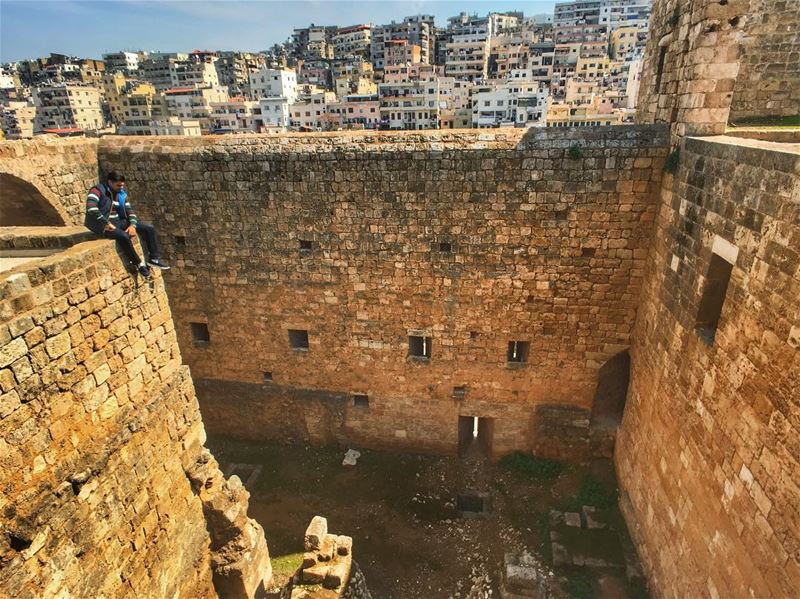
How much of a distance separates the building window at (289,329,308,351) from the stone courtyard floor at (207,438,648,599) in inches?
104

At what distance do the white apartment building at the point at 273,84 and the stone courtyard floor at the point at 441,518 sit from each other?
2802 inches

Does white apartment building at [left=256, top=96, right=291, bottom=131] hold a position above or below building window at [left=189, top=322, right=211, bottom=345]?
above

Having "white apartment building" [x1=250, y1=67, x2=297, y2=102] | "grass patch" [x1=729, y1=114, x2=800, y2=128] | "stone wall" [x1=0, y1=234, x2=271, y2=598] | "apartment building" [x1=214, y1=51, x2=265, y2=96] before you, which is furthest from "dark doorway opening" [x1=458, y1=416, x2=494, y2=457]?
"apartment building" [x1=214, y1=51, x2=265, y2=96]

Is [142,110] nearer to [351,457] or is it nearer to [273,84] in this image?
[273,84]

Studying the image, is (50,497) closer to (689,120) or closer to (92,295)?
(92,295)

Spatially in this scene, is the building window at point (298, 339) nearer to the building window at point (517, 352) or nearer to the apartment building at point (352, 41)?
the building window at point (517, 352)

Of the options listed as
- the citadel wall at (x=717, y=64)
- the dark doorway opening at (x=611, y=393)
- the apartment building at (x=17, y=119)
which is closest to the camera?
the citadel wall at (x=717, y=64)

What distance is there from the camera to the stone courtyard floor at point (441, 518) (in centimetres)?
816

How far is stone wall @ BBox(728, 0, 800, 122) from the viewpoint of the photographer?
891 cm

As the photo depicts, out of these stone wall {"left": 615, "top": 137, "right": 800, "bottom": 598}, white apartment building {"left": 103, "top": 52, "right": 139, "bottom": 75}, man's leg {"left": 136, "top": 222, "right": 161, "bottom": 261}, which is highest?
white apartment building {"left": 103, "top": 52, "right": 139, "bottom": 75}

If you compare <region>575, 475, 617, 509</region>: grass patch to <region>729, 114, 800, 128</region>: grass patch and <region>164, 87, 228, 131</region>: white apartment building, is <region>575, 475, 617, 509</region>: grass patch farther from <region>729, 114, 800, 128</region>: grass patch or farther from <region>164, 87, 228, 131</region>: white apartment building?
<region>164, 87, 228, 131</region>: white apartment building

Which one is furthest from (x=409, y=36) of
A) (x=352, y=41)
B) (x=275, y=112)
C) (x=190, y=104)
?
(x=190, y=104)

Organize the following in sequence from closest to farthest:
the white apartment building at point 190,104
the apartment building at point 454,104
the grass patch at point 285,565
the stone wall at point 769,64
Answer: the grass patch at point 285,565
the stone wall at point 769,64
the apartment building at point 454,104
the white apartment building at point 190,104

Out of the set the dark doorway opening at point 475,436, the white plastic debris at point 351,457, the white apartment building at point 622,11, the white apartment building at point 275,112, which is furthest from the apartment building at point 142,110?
the white apartment building at point 622,11
